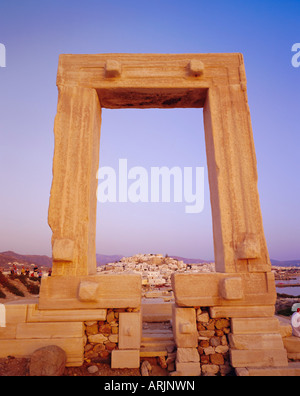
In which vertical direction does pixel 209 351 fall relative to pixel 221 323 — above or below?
below

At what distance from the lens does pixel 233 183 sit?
163 inches

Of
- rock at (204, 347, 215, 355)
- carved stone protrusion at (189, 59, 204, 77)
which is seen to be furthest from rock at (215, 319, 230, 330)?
carved stone protrusion at (189, 59, 204, 77)

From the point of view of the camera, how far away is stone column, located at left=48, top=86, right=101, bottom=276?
3799 millimetres

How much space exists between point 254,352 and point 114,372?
206cm

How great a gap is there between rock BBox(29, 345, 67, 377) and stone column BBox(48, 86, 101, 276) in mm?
1059

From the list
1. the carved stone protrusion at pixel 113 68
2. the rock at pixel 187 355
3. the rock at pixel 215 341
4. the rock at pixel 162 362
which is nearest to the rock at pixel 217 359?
the rock at pixel 215 341

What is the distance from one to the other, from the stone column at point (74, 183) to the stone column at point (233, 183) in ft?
7.46

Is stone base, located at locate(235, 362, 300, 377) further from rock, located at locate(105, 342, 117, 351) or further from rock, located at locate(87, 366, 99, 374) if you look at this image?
rock, located at locate(87, 366, 99, 374)

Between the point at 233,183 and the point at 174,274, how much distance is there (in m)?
1.88

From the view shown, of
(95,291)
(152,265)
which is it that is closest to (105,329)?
(95,291)

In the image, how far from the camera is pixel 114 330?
3.63 metres

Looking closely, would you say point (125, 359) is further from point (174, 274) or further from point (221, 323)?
point (221, 323)
